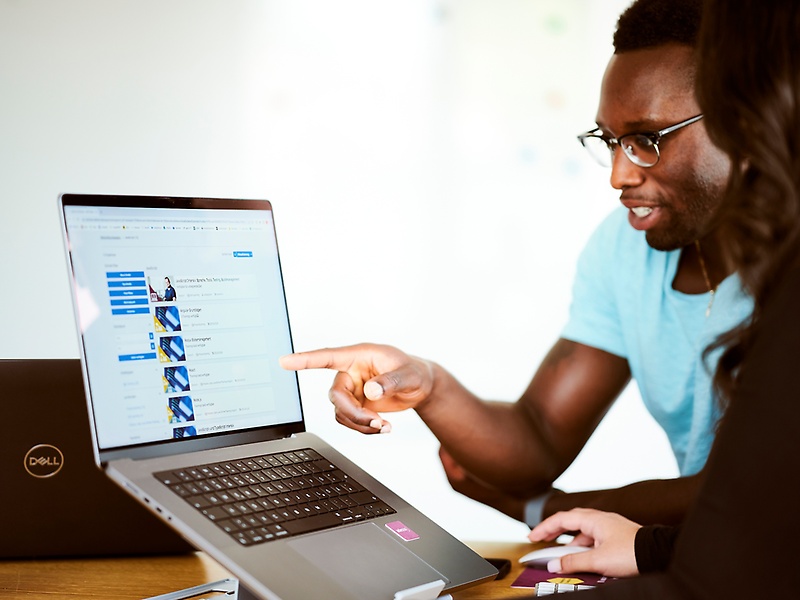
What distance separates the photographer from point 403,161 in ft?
12.0

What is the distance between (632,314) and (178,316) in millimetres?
880

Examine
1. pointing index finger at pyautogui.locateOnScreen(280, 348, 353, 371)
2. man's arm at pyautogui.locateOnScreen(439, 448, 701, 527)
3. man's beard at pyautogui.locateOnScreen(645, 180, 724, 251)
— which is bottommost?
man's arm at pyautogui.locateOnScreen(439, 448, 701, 527)

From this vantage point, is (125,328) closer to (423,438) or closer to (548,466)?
(548,466)

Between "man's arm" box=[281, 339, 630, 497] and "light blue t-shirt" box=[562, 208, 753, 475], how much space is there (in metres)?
0.05

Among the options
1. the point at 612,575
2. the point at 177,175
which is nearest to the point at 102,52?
the point at 177,175

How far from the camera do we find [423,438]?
3.74 m

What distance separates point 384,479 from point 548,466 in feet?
6.71

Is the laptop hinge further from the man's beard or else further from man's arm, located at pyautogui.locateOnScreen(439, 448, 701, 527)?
the man's beard

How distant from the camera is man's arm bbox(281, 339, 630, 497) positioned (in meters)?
1.14

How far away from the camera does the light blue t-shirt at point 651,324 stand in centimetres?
146

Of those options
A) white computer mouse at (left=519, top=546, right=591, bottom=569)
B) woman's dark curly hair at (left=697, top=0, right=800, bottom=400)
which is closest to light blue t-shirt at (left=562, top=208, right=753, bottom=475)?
white computer mouse at (left=519, top=546, right=591, bottom=569)

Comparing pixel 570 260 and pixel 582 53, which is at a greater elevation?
pixel 582 53

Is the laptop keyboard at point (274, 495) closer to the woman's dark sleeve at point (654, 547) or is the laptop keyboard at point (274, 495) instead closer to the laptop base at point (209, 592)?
the laptop base at point (209, 592)

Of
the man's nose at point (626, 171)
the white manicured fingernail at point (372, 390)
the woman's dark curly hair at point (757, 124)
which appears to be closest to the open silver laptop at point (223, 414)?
the white manicured fingernail at point (372, 390)
